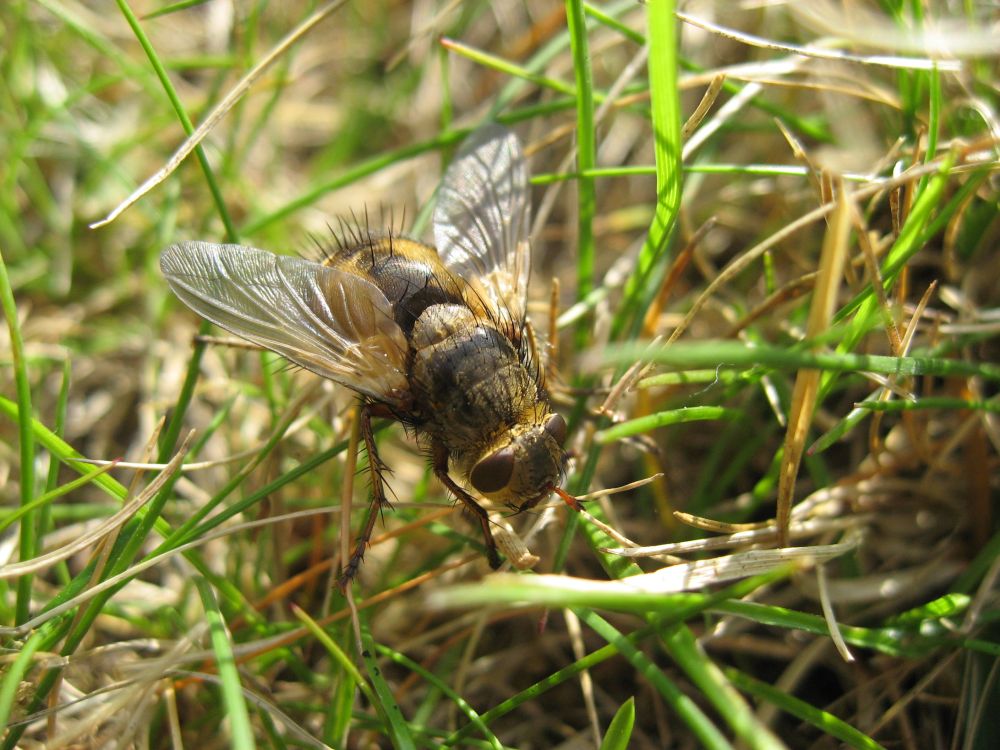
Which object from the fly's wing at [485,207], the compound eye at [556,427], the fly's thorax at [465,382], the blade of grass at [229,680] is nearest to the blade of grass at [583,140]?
the fly's wing at [485,207]

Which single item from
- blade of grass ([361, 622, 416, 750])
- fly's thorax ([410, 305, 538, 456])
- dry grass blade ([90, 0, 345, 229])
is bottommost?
blade of grass ([361, 622, 416, 750])

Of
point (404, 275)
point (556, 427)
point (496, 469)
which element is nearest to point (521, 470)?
point (496, 469)

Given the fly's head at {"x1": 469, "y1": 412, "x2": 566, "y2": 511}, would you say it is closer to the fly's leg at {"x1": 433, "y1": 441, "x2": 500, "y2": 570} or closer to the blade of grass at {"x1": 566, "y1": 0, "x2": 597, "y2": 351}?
the fly's leg at {"x1": 433, "y1": 441, "x2": 500, "y2": 570}

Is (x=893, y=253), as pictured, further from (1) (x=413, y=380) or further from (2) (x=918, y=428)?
(1) (x=413, y=380)

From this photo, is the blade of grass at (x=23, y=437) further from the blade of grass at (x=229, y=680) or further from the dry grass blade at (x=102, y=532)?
the blade of grass at (x=229, y=680)

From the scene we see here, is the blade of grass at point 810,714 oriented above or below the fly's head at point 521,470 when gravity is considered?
below

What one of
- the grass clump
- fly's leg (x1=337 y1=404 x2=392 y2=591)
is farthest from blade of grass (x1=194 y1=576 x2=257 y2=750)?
fly's leg (x1=337 y1=404 x2=392 y2=591)

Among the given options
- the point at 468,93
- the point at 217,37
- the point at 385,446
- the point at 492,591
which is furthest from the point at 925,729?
the point at 217,37
